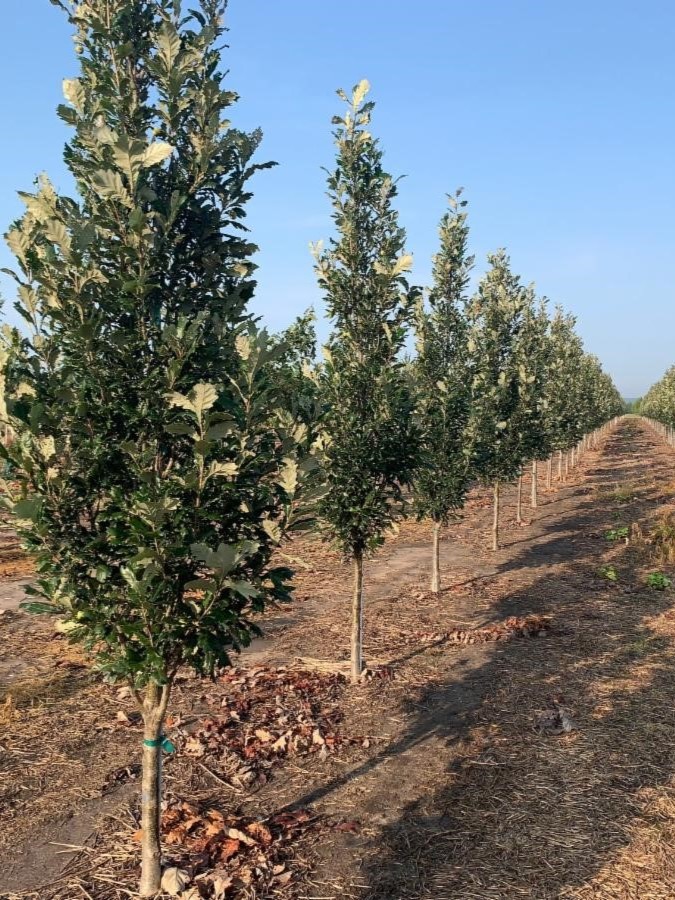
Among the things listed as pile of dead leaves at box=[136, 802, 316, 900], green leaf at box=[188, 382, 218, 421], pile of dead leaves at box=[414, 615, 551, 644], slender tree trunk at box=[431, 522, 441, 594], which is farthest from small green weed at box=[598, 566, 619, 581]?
green leaf at box=[188, 382, 218, 421]

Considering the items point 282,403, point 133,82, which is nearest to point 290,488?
point 282,403

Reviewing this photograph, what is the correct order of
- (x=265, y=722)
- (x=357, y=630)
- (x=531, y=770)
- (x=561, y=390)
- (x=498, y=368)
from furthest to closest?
(x=561, y=390) → (x=498, y=368) → (x=357, y=630) → (x=265, y=722) → (x=531, y=770)

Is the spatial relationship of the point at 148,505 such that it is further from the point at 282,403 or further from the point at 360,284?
the point at 360,284

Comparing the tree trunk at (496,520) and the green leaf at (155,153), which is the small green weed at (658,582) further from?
the green leaf at (155,153)

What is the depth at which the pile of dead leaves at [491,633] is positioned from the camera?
1273 cm

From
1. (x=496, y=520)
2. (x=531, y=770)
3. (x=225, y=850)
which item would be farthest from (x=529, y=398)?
(x=225, y=850)

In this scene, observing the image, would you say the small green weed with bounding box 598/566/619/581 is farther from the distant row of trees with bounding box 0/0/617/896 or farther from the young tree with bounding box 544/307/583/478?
the distant row of trees with bounding box 0/0/617/896

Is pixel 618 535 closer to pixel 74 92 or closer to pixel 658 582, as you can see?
pixel 658 582

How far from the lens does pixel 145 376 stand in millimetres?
4871

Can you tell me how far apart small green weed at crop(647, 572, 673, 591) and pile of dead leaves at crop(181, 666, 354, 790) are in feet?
31.7

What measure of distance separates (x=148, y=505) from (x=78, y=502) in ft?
2.79

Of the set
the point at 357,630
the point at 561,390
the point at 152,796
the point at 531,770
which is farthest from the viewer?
the point at 561,390

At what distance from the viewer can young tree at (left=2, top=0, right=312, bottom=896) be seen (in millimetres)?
4434

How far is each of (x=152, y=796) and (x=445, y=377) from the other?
38.6 feet
